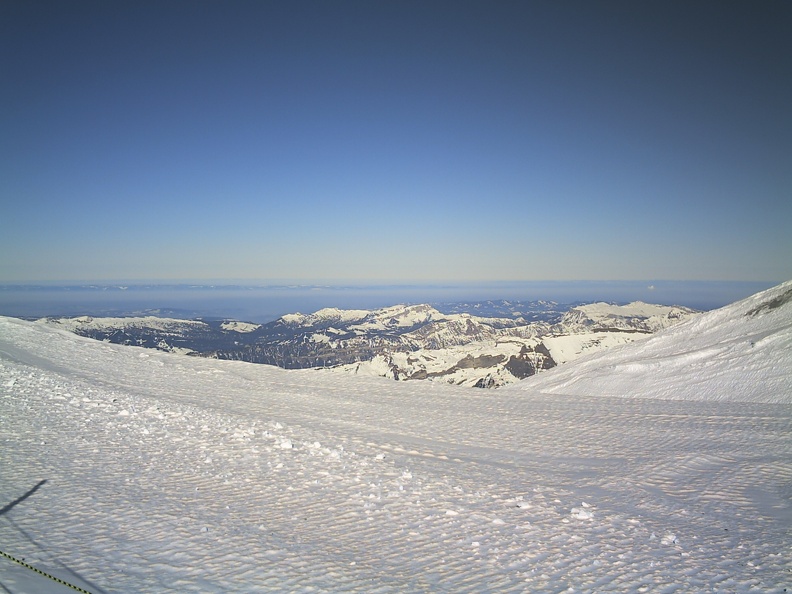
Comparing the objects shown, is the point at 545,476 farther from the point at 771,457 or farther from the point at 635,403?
the point at 635,403

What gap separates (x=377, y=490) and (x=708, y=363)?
133 ft

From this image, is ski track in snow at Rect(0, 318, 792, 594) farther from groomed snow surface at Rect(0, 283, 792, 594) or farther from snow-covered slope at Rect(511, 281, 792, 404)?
snow-covered slope at Rect(511, 281, 792, 404)

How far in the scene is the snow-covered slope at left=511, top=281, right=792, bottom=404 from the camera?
34312 mm

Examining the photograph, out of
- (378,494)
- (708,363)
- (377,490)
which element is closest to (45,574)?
(378,494)

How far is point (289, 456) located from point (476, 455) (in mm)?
5736

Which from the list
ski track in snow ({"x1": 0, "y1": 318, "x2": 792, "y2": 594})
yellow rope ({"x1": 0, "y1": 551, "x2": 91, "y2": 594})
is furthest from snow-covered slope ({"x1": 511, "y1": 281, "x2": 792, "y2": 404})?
yellow rope ({"x1": 0, "y1": 551, "x2": 91, "y2": 594})

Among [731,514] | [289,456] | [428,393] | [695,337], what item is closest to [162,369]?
[428,393]

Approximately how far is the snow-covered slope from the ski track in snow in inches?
584

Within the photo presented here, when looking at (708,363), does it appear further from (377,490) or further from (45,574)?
(45,574)

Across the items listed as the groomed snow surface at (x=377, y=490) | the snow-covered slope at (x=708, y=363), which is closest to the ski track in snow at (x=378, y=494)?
the groomed snow surface at (x=377, y=490)

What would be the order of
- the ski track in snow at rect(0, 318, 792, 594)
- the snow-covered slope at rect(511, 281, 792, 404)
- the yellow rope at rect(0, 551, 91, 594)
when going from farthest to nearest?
1. the snow-covered slope at rect(511, 281, 792, 404)
2. the ski track in snow at rect(0, 318, 792, 594)
3. the yellow rope at rect(0, 551, 91, 594)

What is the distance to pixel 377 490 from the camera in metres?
11.0

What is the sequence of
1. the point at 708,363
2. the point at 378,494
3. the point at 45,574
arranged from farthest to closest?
the point at 708,363
the point at 378,494
the point at 45,574

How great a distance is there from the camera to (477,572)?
747 cm
